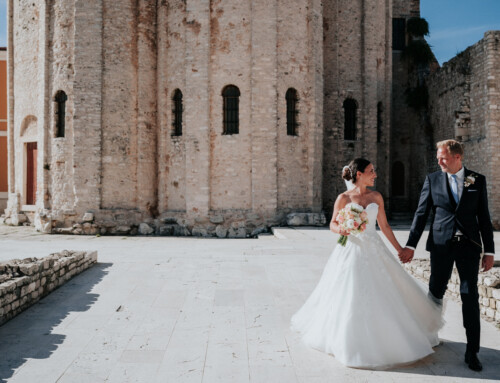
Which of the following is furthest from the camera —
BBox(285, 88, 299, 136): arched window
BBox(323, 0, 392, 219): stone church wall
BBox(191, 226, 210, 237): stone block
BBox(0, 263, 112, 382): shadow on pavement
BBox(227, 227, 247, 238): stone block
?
BBox(323, 0, 392, 219): stone church wall

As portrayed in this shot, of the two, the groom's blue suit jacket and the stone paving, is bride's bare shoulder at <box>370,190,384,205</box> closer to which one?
Answer: the groom's blue suit jacket

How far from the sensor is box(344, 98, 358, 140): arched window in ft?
64.3

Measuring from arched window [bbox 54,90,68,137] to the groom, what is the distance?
16.7m

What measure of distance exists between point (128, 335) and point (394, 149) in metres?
20.2

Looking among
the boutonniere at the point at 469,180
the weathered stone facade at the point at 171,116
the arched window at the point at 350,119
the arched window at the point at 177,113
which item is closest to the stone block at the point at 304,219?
the weathered stone facade at the point at 171,116

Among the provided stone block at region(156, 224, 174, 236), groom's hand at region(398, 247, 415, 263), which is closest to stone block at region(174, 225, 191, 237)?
stone block at region(156, 224, 174, 236)

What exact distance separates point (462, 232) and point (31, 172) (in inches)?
778

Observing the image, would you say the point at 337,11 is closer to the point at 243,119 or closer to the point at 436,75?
the point at 436,75

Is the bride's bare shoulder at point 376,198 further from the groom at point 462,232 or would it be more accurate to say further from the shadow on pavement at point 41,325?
the shadow on pavement at point 41,325

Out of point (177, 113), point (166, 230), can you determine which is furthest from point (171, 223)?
point (177, 113)

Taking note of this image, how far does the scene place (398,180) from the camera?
22.5 m

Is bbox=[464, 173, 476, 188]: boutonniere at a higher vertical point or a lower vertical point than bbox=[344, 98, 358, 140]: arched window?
lower

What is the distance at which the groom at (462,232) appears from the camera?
A: 3.88 meters

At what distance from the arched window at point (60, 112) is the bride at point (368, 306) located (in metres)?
16.0
